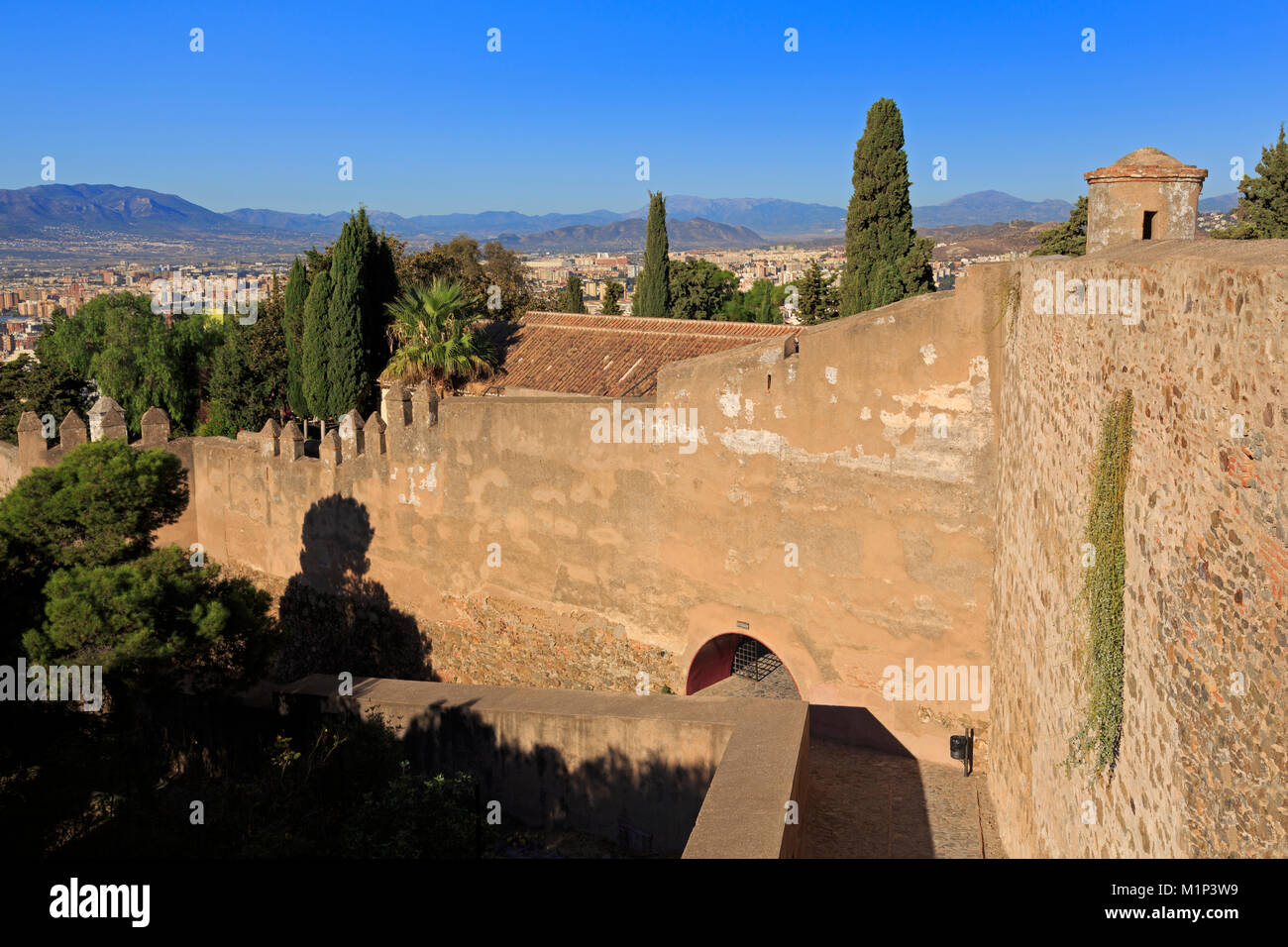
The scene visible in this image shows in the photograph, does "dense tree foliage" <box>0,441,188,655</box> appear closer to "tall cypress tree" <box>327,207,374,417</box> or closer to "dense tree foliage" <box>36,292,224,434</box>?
"tall cypress tree" <box>327,207,374,417</box>

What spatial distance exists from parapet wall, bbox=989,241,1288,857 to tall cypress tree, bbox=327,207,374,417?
2222cm

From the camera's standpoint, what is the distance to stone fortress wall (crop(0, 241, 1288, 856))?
4.13 meters

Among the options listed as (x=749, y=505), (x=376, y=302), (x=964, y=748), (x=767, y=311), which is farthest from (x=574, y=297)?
(x=964, y=748)

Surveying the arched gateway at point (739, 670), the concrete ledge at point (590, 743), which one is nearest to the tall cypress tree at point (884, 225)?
the arched gateway at point (739, 670)

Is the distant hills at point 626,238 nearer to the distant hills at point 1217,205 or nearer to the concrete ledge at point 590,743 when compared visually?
the distant hills at point 1217,205

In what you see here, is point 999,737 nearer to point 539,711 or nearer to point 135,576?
→ point 539,711

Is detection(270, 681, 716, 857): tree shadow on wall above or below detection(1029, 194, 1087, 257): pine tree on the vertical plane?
below

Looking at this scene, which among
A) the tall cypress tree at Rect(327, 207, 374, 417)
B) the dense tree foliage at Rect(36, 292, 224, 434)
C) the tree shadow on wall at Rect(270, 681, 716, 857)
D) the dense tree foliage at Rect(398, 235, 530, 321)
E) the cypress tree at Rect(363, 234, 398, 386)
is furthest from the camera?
the dense tree foliage at Rect(398, 235, 530, 321)

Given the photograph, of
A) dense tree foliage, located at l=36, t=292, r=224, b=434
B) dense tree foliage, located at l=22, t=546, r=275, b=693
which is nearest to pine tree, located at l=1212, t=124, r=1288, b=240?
dense tree foliage, located at l=22, t=546, r=275, b=693

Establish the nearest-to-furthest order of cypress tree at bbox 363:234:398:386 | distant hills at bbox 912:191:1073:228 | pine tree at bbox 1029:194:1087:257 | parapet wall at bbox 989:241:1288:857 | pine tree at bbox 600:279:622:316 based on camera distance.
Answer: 1. parapet wall at bbox 989:241:1288:857
2. cypress tree at bbox 363:234:398:386
3. pine tree at bbox 1029:194:1087:257
4. pine tree at bbox 600:279:622:316
5. distant hills at bbox 912:191:1073:228

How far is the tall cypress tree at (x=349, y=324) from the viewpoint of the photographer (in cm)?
2691

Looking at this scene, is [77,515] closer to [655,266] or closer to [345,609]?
[345,609]

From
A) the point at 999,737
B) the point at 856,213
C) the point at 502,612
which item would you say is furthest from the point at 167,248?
the point at 999,737

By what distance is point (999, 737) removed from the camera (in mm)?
9461
